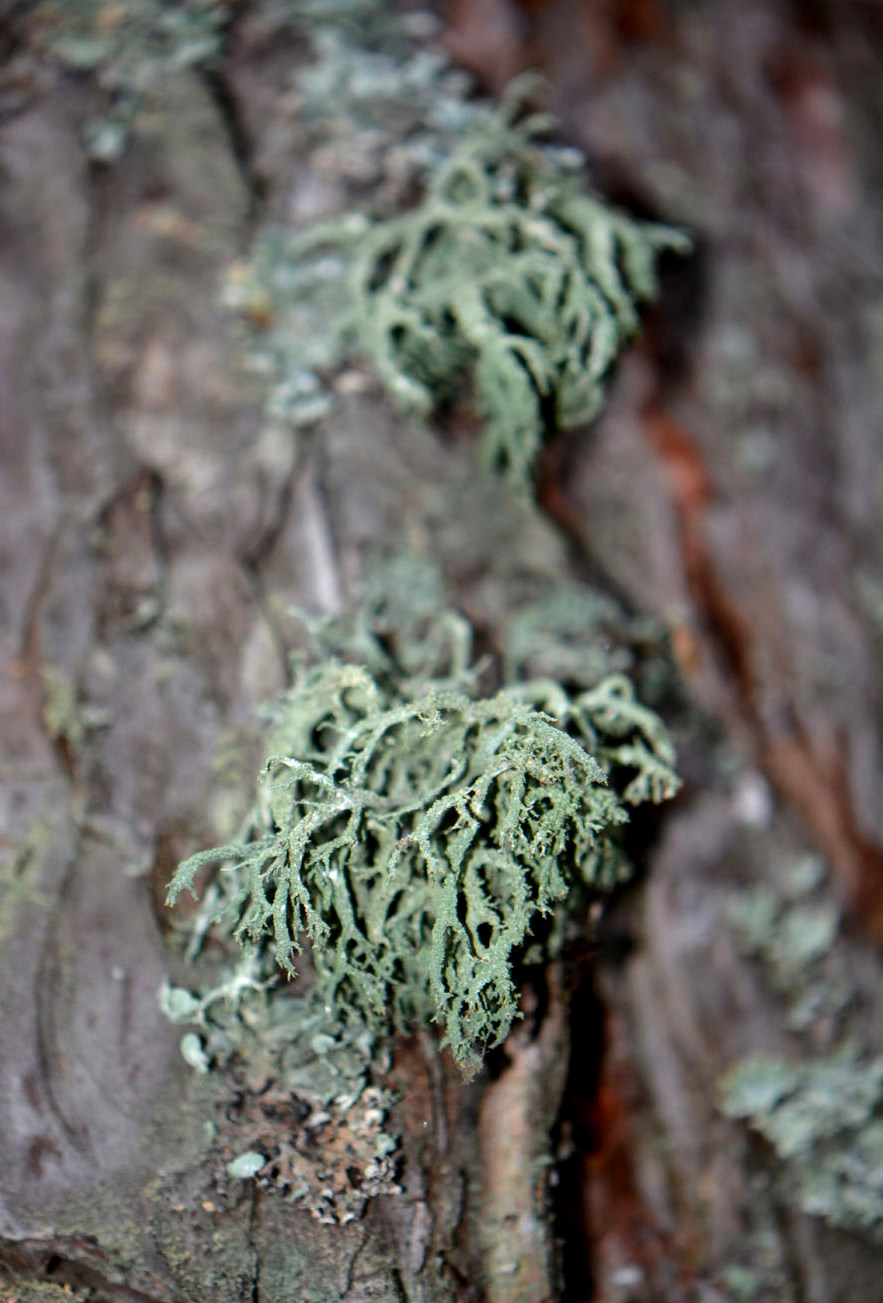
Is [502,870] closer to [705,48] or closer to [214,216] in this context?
[214,216]

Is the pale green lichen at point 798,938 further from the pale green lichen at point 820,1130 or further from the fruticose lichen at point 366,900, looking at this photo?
the fruticose lichen at point 366,900

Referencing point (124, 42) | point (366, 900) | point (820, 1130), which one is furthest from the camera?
point (124, 42)

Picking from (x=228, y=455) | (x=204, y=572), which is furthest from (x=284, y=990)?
(x=228, y=455)

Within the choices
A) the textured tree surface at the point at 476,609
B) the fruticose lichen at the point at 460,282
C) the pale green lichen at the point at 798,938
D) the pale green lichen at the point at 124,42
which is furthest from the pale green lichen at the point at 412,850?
the pale green lichen at the point at 124,42

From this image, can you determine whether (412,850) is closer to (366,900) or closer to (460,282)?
(366,900)

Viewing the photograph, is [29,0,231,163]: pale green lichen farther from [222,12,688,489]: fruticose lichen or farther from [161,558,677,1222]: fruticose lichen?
[161,558,677,1222]: fruticose lichen

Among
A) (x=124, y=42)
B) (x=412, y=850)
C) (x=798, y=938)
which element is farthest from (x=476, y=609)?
(x=124, y=42)
